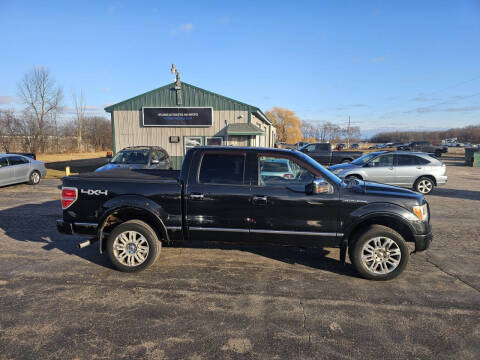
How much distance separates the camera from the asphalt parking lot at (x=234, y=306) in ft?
8.93

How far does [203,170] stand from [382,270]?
9.74 ft

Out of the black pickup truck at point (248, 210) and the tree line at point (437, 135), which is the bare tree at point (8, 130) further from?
the tree line at point (437, 135)

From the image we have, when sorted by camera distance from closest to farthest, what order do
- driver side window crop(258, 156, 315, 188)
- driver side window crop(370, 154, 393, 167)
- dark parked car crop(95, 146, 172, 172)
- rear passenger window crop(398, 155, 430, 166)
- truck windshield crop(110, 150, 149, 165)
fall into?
driver side window crop(258, 156, 315, 188) < rear passenger window crop(398, 155, 430, 166) < driver side window crop(370, 154, 393, 167) < dark parked car crop(95, 146, 172, 172) < truck windshield crop(110, 150, 149, 165)

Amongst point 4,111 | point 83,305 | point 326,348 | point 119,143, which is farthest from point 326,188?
point 4,111

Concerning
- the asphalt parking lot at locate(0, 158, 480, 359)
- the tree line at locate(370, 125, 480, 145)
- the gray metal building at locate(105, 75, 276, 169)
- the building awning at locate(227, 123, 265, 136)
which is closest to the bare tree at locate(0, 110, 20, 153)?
the gray metal building at locate(105, 75, 276, 169)

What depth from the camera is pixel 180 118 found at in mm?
18422

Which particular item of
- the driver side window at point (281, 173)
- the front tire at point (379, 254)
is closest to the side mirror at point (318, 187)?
the driver side window at point (281, 173)

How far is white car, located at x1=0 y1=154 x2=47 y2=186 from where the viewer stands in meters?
11.5

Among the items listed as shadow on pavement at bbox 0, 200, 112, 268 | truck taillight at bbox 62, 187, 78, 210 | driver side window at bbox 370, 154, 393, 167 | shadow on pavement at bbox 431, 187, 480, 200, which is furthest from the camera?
driver side window at bbox 370, 154, 393, 167

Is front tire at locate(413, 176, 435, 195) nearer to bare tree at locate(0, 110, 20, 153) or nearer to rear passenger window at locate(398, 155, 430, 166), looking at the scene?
rear passenger window at locate(398, 155, 430, 166)

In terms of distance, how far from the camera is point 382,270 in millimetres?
4078

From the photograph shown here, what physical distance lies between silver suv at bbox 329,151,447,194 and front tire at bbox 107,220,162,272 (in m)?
8.44

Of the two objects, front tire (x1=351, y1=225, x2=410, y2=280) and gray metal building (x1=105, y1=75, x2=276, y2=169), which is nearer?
front tire (x1=351, y1=225, x2=410, y2=280)

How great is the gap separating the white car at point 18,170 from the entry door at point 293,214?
12.1m
